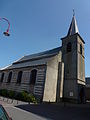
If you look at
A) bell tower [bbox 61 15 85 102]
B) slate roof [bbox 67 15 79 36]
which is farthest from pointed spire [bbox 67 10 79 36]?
bell tower [bbox 61 15 85 102]

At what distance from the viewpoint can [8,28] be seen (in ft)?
28.5

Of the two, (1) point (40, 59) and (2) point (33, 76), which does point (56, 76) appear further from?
(1) point (40, 59)

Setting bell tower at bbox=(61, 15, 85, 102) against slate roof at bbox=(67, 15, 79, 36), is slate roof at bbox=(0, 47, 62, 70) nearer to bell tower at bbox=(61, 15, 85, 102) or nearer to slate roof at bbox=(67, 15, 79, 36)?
bell tower at bbox=(61, 15, 85, 102)

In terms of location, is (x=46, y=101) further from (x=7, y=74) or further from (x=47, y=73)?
(x=7, y=74)

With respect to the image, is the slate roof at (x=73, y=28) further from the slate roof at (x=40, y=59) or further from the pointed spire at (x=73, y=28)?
the slate roof at (x=40, y=59)

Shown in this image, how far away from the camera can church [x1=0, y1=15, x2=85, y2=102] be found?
1888 cm

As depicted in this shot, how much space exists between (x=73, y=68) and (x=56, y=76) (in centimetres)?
366

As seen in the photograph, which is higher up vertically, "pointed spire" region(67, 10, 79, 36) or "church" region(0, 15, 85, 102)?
"pointed spire" region(67, 10, 79, 36)

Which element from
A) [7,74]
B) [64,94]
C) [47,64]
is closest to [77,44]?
[47,64]

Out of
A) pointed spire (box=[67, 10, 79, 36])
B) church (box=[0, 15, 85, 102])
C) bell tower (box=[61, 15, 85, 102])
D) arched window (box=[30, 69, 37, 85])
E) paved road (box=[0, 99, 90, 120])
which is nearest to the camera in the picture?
paved road (box=[0, 99, 90, 120])

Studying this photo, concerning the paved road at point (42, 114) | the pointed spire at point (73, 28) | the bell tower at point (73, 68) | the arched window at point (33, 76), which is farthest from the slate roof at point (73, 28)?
the paved road at point (42, 114)

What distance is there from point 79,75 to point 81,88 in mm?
2471

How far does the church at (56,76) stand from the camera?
61.9ft

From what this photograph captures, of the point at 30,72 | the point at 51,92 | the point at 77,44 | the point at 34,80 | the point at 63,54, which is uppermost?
the point at 77,44
